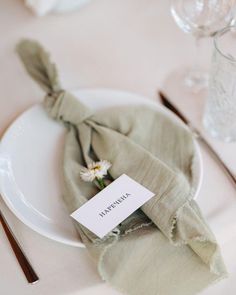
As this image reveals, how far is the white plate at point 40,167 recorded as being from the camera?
0.59 metres

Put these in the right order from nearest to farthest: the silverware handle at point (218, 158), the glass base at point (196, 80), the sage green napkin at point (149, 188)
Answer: the sage green napkin at point (149, 188) → the silverware handle at point (218, 158) → the glass base at point (196, 80)

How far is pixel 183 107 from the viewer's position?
76 centimetres

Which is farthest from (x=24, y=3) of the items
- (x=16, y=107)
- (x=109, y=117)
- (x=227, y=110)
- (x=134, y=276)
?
(x=134, y=276)

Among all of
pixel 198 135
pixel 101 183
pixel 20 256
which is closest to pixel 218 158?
pixel 198 135

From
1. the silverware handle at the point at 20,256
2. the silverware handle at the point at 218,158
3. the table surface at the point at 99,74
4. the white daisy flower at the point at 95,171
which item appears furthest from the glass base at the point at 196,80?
Result: the silverware handle at the point at 20,256

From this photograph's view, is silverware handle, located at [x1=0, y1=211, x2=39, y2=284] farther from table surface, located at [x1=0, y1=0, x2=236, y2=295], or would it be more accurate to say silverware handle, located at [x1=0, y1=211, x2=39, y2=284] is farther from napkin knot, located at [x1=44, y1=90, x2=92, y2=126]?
napkin knot, located at [x1=44, y1=90, x2=92, y2=126]

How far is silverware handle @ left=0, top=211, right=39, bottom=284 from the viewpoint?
551 mm

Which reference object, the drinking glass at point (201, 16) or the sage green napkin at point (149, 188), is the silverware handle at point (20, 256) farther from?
the drinking glass at point (201, 16)

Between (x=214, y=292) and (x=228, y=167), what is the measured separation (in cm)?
19

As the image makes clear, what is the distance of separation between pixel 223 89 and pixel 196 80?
0.17 meters

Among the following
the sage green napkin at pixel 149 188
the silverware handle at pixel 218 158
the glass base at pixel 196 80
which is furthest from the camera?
the glass base at pixel 196 80

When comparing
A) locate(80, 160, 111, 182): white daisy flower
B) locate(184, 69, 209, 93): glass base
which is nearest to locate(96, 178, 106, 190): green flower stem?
locate(80, 160, 111, 182): white daisy flower

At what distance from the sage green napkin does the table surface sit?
41 millimetres

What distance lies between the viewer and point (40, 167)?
66 cm
